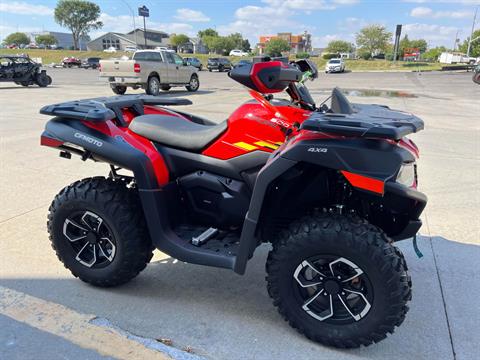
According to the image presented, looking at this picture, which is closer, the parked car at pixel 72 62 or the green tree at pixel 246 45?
the parked car at pixel 72 62

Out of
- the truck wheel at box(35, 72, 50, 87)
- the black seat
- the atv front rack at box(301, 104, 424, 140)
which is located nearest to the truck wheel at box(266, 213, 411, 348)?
the atv front rack at box(301, 104, 424, 140)

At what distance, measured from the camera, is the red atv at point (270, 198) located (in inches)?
85.7

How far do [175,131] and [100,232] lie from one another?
2.87 ft

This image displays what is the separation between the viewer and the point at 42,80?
20062 mm

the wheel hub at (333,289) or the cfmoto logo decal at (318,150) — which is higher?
the cfmoto logo decal at (318,150)

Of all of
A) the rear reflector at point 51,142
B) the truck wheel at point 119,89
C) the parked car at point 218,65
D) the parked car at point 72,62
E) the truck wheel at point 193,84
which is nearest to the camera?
the rear reflector at point 51,142

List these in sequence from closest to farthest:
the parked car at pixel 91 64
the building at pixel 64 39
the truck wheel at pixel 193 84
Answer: the truck wheel at pixel 193 84
the parked car at pixel 91 64
the building at pixel 64 39

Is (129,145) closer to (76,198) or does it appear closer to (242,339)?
(76,198)

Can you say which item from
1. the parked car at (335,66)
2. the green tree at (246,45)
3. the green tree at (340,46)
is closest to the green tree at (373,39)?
the green tree at (340,46)

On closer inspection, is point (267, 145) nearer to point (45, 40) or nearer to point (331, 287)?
point (331, 287)

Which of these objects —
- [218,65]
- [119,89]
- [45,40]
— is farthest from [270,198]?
[45,40]

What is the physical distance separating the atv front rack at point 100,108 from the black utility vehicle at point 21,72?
61.9 ft

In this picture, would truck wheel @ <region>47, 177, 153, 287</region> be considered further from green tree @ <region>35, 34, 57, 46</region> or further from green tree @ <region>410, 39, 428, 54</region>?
green tree @ <region>410, 39, 428, 54</region>

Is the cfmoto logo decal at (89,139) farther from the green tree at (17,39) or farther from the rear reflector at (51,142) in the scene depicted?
the green tree at (17,39)
